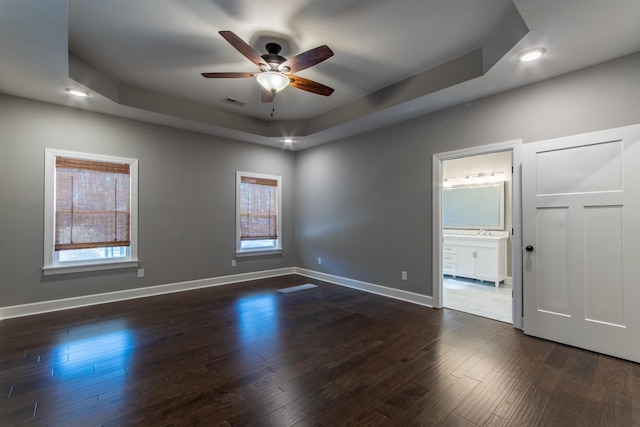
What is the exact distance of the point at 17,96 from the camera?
3.64 m

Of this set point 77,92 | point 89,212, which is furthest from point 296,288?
point 77,92

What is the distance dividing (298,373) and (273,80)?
2.76 m

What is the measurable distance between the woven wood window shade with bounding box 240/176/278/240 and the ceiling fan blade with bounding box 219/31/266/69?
3.21 metres

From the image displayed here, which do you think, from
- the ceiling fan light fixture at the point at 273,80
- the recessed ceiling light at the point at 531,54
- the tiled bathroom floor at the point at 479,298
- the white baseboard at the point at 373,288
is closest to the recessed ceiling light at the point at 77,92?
the ceiling fan light fixture at the point at 273,80

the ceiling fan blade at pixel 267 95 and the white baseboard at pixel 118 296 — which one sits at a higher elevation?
the ceiling fan blade at pixel 267 95

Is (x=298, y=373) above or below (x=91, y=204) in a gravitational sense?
below

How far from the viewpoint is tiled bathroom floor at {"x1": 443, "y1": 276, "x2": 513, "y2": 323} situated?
12.6 feet

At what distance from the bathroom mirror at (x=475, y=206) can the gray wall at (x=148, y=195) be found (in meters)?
3.49

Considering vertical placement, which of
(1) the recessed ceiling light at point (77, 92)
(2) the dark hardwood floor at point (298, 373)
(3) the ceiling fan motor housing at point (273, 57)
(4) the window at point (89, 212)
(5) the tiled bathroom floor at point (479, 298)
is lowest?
(2) the dark hardwood floor at point (298, 373)

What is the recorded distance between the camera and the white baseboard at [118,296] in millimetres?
3672

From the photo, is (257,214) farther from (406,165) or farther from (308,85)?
(308,85)

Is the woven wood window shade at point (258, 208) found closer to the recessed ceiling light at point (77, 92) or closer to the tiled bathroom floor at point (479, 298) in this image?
the recessed ceiling light at point (77, 92)

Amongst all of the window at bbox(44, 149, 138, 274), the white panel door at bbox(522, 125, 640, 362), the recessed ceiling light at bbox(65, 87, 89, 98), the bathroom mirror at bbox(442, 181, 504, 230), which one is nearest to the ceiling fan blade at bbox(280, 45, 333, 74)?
the white panel door at bbox(522, 125, 640, 362)

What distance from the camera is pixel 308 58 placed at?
2631 mm
